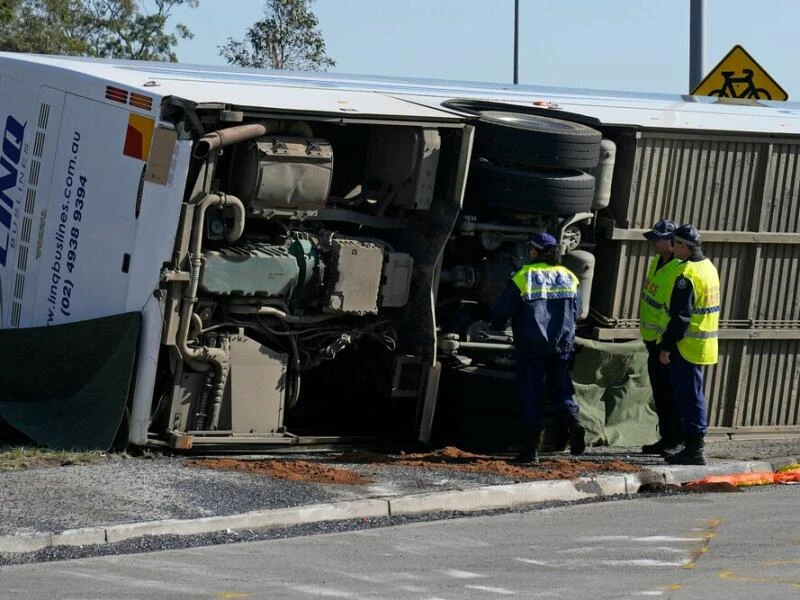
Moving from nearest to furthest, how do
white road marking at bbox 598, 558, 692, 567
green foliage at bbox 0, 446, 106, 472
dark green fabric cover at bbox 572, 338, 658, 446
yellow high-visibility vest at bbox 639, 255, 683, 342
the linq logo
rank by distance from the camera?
1. white road marking at bbox 598, 558, 692, 567
2. green foliage at bbox 0, 446, 106, 472
3. yellow high-visibility vest at bbox 639, 255, 683, 342
4. the linq logo
5. dark green fabric cover at bbox 572, 338, 658, 446

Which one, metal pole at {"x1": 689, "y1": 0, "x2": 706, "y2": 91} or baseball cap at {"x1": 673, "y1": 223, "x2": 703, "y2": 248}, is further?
metal pole at {"x1": 689, "y1": 0, "x2": 706, "y2": 91}

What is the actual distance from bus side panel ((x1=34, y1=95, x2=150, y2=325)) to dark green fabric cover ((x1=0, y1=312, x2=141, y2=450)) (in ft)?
0.63

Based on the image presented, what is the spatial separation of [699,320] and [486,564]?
3.83 metres

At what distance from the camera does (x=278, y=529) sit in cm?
879

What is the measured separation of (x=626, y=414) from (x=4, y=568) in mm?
5973

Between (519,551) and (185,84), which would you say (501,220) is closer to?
(185,84)

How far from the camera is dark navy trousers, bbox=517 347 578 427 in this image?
11.0 meters

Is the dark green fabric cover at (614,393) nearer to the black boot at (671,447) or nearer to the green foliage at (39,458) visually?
the black boot at (671,447)

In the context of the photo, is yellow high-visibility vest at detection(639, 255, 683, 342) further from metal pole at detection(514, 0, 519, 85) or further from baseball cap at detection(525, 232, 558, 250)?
metal pole at detection(514, 0, 519, 85)

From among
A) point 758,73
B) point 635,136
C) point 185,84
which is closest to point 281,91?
point 185,84

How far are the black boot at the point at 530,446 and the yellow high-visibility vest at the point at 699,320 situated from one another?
48.4 inches

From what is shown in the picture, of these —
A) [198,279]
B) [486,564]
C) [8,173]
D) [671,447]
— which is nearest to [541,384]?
[671,447]

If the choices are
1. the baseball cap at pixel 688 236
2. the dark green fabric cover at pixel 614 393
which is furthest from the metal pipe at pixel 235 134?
the dark green fabric cover at pixel 614 393

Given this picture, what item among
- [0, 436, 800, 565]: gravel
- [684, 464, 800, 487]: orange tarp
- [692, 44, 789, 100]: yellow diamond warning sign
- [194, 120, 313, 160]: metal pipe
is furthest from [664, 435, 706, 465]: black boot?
[692, 44, 789, 100]: yellow diamond warning sign
